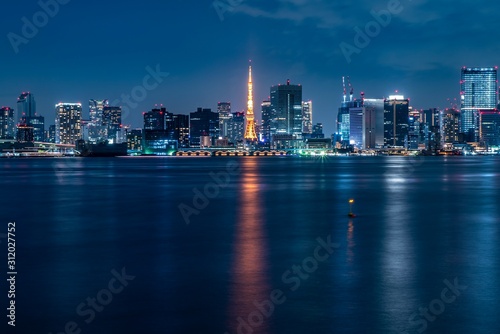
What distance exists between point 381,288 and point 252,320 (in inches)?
168

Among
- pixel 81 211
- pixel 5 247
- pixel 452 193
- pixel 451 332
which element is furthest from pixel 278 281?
pixel 452 193

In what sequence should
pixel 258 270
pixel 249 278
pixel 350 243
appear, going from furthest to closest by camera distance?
1. pixel 350 243
2. pixel 258 270
3. pixel 249 278

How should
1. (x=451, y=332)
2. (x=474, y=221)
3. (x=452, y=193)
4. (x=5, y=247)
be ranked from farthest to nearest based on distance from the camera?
(x=452, y=193)
(x=474, y=221)
(x=5, y=247)
(x=451, y=332)

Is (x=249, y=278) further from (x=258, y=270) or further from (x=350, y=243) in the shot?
(x=350, y=243)

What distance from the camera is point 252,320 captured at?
12.8 m

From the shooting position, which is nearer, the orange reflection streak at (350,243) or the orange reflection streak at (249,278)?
the orange reflection streak at (249,278)

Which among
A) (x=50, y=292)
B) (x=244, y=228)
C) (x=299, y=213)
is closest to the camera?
(x=50, y=292)

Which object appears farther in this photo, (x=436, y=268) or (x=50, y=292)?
(x=436, y=268)

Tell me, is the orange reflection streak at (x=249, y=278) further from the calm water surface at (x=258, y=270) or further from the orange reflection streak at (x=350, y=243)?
the orange reflection streak at (x=350, y=243)

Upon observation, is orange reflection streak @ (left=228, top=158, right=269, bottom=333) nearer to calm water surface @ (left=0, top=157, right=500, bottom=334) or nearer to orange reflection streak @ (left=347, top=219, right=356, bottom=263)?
calm water surface @ (left=0, top=157, right=500, bottom=334)

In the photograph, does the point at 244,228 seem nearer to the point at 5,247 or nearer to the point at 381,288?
the point at 5,247

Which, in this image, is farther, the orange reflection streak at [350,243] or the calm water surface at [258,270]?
the orange reflection streak at [350,243]

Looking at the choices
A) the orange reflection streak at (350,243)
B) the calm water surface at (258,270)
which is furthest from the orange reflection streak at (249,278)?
the orange reflection streak at (350,243)

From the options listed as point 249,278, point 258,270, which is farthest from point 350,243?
point 249,278
